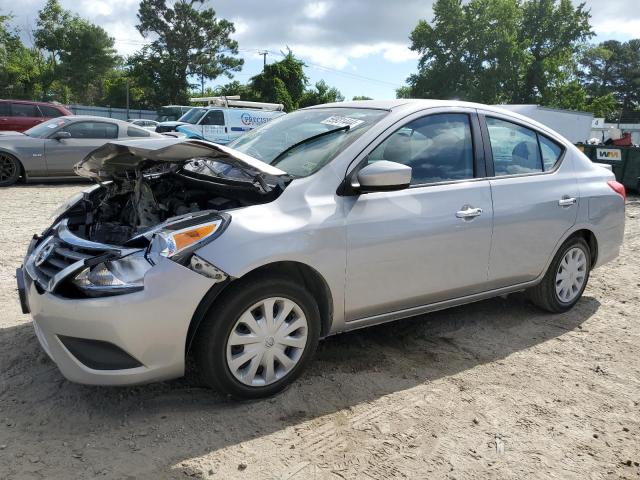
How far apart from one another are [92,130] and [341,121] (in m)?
9.04

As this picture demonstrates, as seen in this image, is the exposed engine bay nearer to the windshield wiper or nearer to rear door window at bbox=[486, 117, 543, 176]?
the windshield wiper

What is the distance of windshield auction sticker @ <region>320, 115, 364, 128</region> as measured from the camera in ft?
11.7

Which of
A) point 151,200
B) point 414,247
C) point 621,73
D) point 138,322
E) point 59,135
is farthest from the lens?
point 621,73

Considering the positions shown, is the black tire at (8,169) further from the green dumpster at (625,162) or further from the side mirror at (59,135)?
the green dumpster at (625,162)

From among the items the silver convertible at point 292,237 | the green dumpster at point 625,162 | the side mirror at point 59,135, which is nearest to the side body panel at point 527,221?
the silver convertible at point 292,237

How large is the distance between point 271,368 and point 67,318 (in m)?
1.06

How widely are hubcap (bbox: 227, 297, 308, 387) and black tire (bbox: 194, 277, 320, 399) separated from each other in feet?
0.10

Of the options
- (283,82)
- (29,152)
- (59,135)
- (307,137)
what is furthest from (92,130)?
(283,82)

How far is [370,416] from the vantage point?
9.79 feet

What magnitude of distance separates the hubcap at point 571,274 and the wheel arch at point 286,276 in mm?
2285

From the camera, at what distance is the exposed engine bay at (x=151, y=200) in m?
3.22

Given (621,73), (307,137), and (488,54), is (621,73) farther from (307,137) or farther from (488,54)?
(307,137)

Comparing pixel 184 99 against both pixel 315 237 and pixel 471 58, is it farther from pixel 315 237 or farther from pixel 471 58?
pixel 315 237

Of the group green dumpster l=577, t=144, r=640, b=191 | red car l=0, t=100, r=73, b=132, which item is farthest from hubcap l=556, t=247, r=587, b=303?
red car l=0, t=100, r=73, b=132
